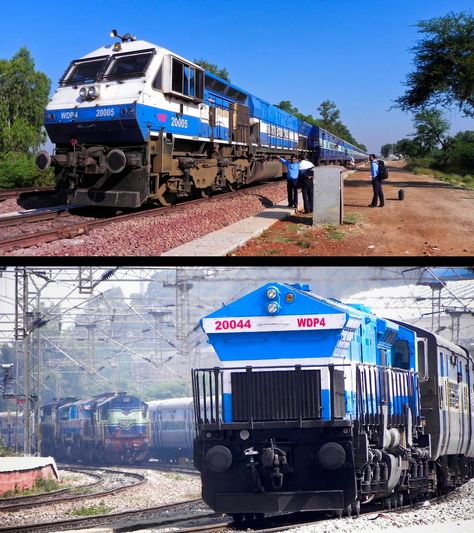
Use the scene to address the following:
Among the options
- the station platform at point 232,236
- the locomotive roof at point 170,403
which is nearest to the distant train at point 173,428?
the locomotive roof at point 170,403

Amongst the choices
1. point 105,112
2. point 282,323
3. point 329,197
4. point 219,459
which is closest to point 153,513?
point 219,459

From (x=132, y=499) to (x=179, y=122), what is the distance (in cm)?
295

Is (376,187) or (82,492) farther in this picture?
(376,187)

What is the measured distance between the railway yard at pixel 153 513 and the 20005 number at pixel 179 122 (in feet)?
8.76

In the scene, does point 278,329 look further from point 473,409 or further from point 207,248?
point 473,409

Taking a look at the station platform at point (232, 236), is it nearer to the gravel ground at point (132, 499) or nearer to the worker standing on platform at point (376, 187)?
the worker standing on platform at point (376, 187)

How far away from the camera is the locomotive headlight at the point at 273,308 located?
4820 mm

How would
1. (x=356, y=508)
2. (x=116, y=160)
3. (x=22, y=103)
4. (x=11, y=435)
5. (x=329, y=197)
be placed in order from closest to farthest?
(x=356, y=508)
(x=11, y=435)
(x=22, y=103)
(x=116, y=160)
(x=329, y=197)

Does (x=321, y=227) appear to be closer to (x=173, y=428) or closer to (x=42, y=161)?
(x=173, y=428)

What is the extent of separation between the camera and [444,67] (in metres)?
5.70

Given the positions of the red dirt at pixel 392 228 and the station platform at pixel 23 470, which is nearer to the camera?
the station platform at pixel 23 470

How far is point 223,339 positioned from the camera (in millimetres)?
→ 4895

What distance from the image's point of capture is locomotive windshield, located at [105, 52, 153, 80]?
18.7 feet

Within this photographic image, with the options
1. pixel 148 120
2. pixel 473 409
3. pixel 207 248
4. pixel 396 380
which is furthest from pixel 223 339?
pixel 473 409
